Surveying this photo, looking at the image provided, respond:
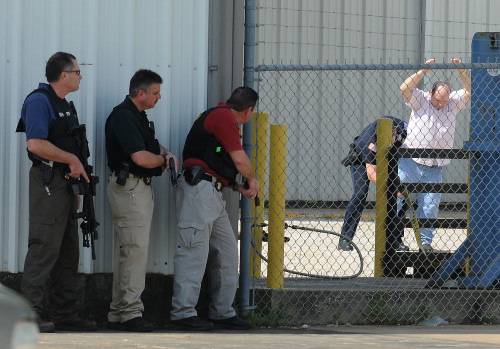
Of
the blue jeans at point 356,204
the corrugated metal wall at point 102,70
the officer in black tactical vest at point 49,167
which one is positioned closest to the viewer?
the officer in black tactical vest at point 49,167

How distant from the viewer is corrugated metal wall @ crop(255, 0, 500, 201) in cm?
1770

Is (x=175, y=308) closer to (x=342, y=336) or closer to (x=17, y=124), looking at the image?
(x=342, y=336)

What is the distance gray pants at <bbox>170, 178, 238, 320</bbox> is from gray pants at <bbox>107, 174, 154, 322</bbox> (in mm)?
245

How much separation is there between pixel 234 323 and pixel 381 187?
2.19m

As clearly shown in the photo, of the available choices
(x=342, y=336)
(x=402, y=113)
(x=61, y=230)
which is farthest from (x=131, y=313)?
(x=402, y=113)

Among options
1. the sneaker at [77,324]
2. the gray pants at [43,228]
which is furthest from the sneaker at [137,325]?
the gray pants at [43,228]

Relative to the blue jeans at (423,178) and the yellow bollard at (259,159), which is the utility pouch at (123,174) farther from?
the blue jeans at (423,178)

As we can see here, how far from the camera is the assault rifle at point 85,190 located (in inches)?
270

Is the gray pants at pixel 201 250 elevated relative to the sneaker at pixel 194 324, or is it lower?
elevated

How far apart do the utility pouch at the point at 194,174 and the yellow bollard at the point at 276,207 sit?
2.63 ft

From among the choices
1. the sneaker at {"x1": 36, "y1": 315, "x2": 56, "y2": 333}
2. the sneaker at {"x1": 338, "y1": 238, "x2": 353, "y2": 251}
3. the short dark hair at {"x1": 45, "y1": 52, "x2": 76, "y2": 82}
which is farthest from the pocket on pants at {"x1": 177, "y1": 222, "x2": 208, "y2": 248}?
the sneaker at {"x1": 338, "y1": 238, "x2": 353, "y2": 251}

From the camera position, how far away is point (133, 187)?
7.12 m

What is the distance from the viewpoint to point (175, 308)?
7.35 m

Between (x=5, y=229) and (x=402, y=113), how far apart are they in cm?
1097
